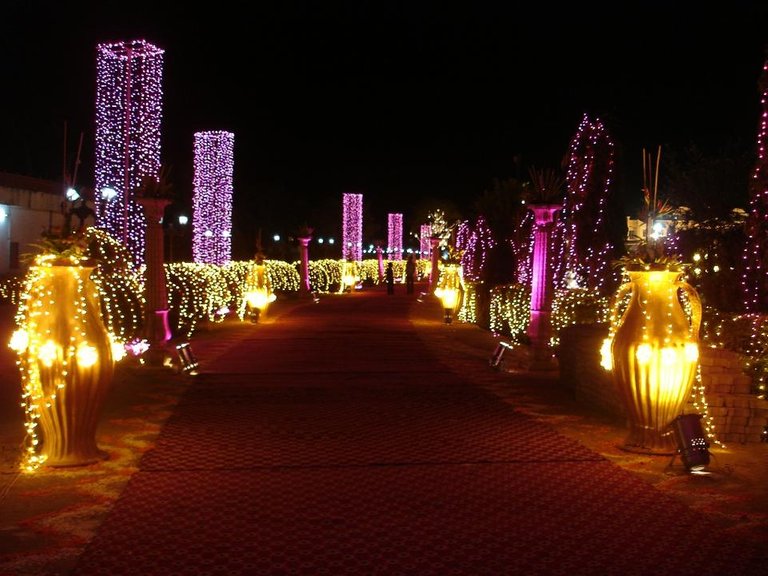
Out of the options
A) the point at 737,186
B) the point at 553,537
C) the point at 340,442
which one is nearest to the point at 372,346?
the point at 340,442

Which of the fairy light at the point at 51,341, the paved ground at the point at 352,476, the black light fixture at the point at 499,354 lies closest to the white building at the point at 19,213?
the black light fixture at the point at 499,354

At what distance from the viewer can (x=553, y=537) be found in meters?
5.38

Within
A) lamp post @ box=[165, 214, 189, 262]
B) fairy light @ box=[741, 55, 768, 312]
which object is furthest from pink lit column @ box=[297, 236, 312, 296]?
fairy light @ box=[741, 55, 768, 312]

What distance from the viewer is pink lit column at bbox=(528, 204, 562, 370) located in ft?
45.2

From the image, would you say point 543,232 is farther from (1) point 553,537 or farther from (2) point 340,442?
(1) point 553,537

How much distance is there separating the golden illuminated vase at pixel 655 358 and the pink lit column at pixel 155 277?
24.8 feet

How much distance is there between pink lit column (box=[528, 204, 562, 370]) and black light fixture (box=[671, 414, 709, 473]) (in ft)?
21.2

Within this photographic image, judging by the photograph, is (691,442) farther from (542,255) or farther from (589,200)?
(589,200)

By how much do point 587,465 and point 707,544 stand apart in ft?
6.79

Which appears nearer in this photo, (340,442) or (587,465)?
(587,465)

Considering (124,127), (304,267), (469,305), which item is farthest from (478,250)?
(124,127)

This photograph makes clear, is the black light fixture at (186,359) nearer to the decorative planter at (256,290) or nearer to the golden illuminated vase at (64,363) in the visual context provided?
the golden illuminated vase at (64,363)

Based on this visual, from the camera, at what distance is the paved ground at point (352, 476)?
5.09m

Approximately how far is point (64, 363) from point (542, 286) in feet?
28.8
